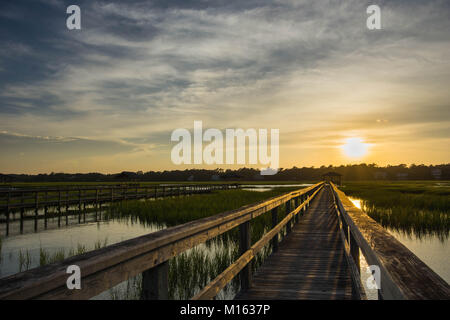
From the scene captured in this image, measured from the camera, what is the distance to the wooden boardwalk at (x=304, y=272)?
411cm

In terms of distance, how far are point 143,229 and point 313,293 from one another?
10749mm

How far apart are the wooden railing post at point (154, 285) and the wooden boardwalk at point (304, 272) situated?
230cm

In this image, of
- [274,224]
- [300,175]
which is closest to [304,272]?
[274,224]

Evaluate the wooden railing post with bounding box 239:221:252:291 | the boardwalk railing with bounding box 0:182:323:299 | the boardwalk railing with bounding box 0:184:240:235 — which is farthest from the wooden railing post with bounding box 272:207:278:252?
the boardwalk railing with bounding box 0:184:240:235

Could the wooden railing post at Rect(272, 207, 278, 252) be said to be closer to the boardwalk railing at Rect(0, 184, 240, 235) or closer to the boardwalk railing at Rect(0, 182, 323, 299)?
the boardwalk railing at Rect(0, 182, 323, 299)

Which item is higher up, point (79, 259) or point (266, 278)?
point (79, 259)

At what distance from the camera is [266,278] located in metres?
4.75

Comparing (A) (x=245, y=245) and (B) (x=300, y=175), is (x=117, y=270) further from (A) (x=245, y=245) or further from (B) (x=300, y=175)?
(B) (x=300, y=175)

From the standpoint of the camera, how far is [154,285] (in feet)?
6.27

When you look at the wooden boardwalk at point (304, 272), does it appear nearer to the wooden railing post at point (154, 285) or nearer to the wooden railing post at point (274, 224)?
the wooden railing post at point (274, 224)

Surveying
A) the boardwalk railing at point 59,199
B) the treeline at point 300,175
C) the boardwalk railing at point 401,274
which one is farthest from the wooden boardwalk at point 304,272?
the treeline at point 300,175

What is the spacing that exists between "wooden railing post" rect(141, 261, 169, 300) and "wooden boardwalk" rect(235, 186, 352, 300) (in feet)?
7.55
